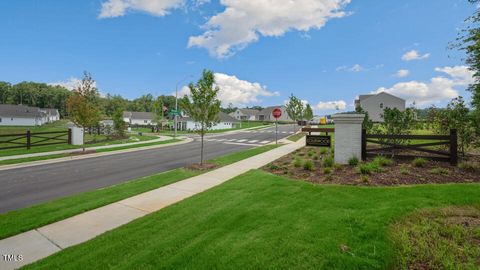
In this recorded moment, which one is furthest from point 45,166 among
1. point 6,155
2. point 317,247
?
point 317,247

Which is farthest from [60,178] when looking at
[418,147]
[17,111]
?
[17,111]

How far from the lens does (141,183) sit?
8719mm

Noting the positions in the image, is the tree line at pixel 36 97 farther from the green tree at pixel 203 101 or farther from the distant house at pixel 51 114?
the green tree at pixel 203 101

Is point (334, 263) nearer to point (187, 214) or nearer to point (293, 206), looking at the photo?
point (293, 206)

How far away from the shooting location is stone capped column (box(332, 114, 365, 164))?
951 centimetres

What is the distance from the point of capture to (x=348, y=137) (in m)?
9.66

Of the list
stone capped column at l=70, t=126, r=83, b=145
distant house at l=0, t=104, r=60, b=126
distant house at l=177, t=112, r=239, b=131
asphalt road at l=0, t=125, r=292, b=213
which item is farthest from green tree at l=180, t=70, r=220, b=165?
distant house at l=0, t=104, r=60, b=126

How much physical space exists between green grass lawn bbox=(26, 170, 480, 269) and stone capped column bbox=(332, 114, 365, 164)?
142 inches

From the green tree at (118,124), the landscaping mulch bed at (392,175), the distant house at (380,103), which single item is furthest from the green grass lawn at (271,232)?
the distant house at (380,103)

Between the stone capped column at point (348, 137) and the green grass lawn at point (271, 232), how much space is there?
3.60 meters

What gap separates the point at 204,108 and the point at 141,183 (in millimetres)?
4889

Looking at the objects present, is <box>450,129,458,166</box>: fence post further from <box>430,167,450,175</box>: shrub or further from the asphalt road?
the asphalt road

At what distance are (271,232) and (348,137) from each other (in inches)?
274

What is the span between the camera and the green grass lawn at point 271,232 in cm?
338
